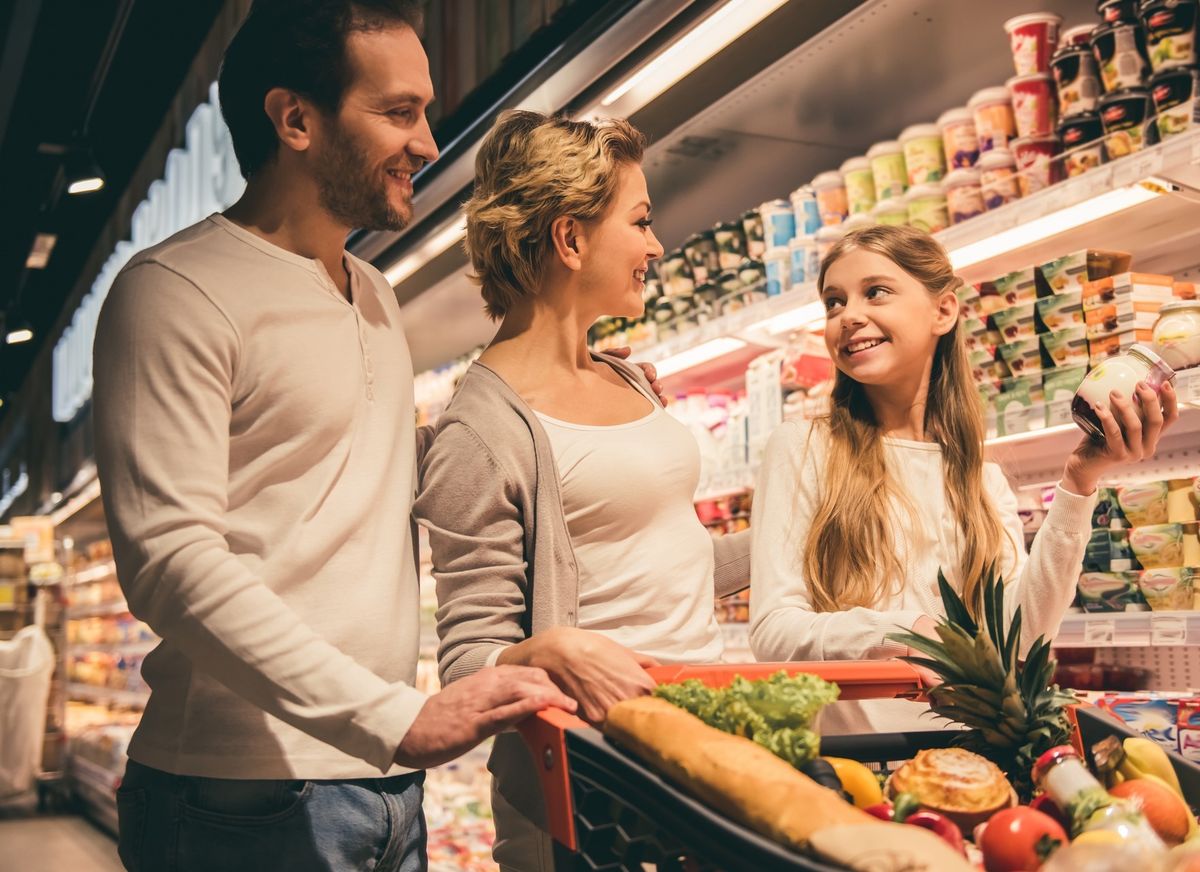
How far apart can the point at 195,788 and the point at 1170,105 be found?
1939mm

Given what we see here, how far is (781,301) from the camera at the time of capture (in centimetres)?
275

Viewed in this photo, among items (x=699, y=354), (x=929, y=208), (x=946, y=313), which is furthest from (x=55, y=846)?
(x=946, y=313)

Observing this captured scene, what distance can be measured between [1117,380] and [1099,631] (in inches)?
31.1

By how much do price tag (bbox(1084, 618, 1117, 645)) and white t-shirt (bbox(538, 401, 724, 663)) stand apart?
940 mm

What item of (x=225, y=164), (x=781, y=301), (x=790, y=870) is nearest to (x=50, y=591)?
(x=225, y=164)

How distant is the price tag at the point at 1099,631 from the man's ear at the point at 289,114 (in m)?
1.66

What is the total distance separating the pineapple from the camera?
47.3 inches

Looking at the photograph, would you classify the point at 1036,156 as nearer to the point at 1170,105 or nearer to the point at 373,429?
the point at 1170,105

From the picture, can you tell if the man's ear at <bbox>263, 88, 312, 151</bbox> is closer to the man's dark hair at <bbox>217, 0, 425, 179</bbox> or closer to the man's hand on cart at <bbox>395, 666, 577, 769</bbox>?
the man's dark hair at <bbox>217, 0, 425, 179</bbox>

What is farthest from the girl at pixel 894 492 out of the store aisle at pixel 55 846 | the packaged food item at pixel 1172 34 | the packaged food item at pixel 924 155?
the store aisle at pixel 55 846

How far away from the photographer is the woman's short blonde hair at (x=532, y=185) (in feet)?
5.50

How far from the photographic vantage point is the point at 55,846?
782 centimetres

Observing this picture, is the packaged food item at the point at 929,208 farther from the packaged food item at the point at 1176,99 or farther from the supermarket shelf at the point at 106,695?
the supermarket shelf at the point at 106,695

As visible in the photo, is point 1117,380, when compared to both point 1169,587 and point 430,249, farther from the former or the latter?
point 430,249
